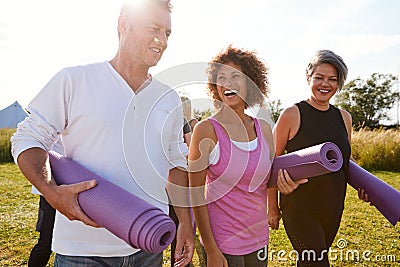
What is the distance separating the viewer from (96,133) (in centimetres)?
168

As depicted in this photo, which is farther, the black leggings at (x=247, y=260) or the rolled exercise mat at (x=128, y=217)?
the black leggings at (x=247, y=260)

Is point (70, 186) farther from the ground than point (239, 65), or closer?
closer

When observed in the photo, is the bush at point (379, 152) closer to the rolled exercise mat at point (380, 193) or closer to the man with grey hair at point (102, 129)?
the rolled exercise mat at point (380, 193)

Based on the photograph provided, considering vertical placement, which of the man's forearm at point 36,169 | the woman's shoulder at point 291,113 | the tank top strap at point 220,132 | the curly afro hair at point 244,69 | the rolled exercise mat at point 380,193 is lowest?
the rolled exercise mat at point 380,193

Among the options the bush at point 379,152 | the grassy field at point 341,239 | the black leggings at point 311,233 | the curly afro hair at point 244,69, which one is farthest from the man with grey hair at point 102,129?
the bush at point 379,152

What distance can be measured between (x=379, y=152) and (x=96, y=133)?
12.4 m

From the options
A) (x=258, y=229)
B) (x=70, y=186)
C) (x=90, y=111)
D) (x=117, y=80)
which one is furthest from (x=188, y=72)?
(x=258, y=229)

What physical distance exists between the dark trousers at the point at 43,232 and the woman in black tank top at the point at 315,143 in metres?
1.71

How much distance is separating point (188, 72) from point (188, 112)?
886 mm

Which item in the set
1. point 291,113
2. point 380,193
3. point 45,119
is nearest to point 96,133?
point 45,119

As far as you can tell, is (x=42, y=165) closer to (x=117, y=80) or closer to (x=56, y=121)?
(x=56, y=121)

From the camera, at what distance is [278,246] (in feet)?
17.7

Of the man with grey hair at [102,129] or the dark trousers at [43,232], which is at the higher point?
the man with grey hair at [102,129]

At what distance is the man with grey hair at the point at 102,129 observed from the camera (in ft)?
5.06
